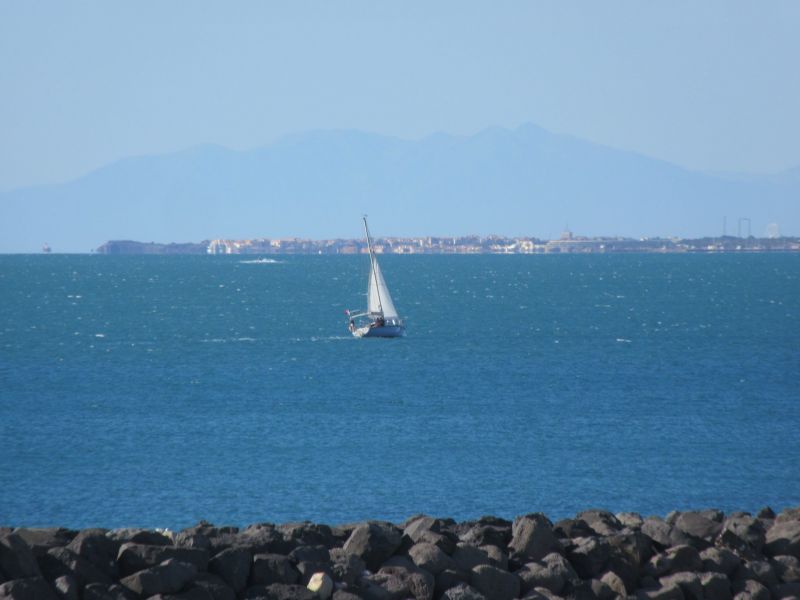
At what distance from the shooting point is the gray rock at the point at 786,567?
1311cm

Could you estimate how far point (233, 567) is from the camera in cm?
1155

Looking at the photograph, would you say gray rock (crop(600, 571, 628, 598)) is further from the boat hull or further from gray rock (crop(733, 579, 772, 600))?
the boat hull

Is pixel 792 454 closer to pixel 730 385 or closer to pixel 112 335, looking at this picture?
pixel 730 385

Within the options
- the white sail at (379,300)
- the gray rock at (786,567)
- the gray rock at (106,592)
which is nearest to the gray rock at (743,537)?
the gray rock at (786,567)

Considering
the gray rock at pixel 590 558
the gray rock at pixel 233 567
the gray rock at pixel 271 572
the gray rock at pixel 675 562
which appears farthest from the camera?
the gray rock at pixel 675 562

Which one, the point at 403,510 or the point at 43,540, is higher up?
the point at 43,540

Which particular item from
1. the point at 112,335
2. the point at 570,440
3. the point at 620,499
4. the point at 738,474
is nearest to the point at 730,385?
the point at 570,440

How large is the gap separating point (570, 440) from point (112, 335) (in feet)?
199

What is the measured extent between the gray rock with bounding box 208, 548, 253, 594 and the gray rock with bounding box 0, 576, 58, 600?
4.85 feet

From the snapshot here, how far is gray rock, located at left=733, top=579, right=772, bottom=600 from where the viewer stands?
41.3 ft

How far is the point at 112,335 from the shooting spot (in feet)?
335

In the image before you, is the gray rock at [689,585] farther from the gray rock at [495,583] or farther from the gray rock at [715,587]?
the gray rock at [495,583]

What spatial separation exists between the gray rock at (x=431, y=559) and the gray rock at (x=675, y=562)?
2.07 meters

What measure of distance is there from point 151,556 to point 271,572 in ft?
3.53
